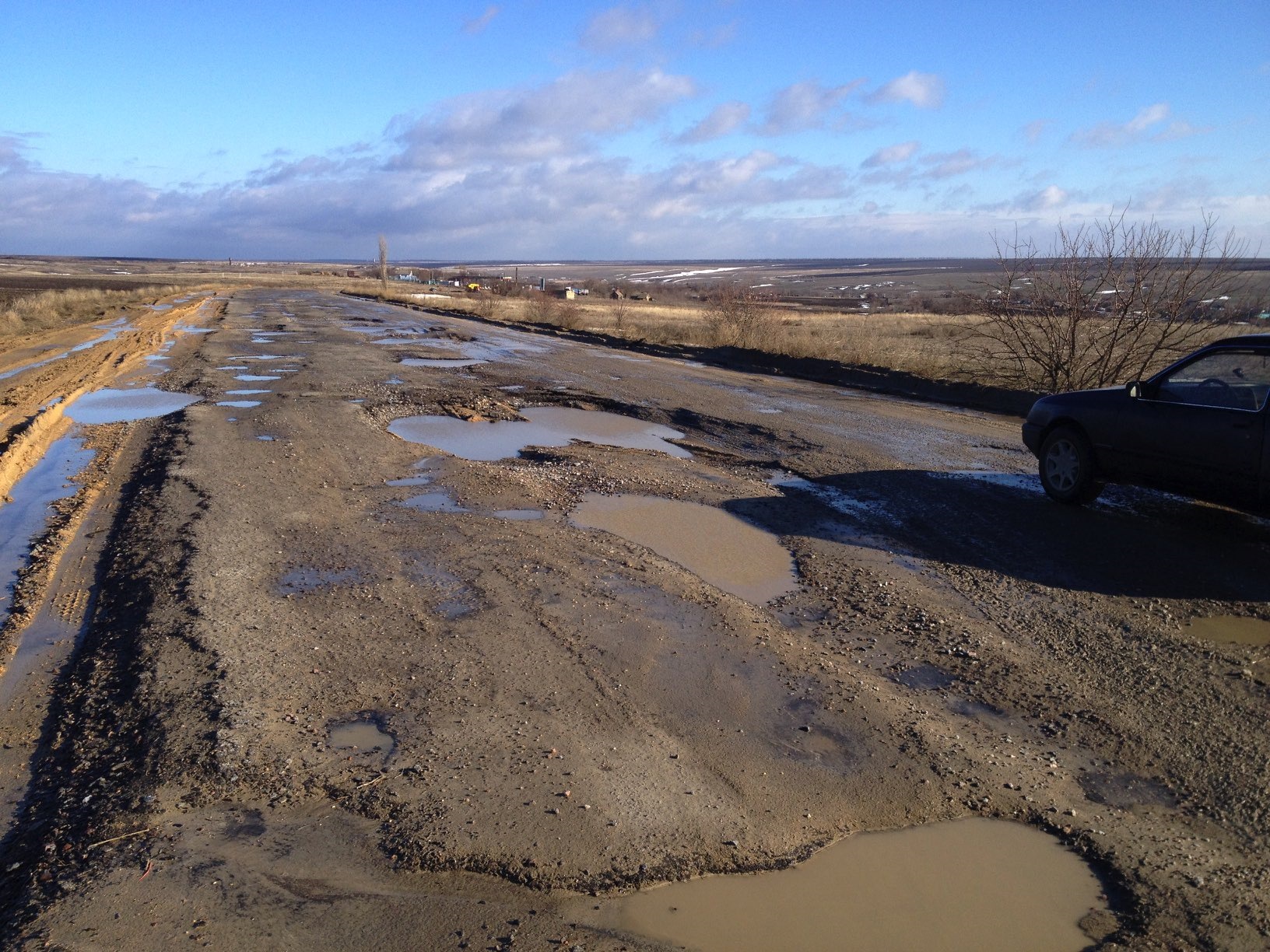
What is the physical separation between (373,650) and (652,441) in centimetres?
739

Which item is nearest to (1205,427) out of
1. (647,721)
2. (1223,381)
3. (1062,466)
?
(1223,381)

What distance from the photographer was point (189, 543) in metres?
7.32

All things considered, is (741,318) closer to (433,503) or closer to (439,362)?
(439,362)

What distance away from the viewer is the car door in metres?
7.08

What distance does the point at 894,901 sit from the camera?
3.42m

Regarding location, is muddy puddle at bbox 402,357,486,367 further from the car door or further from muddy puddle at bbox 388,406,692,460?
the car door

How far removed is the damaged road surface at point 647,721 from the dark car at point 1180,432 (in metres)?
0.46

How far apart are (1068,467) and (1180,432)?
4.02ft

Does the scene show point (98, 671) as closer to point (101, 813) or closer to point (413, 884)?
point (101, 813)

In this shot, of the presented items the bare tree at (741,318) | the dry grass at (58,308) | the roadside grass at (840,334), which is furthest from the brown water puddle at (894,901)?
the dry grass at (58,308)

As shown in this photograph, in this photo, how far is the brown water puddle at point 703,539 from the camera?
6895 millimetres

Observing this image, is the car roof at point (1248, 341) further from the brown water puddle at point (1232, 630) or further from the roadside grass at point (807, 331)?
the roadside grass at point (807, 331)

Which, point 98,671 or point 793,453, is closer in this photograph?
point 98,671

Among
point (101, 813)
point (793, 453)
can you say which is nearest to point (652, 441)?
point (793, 453)
